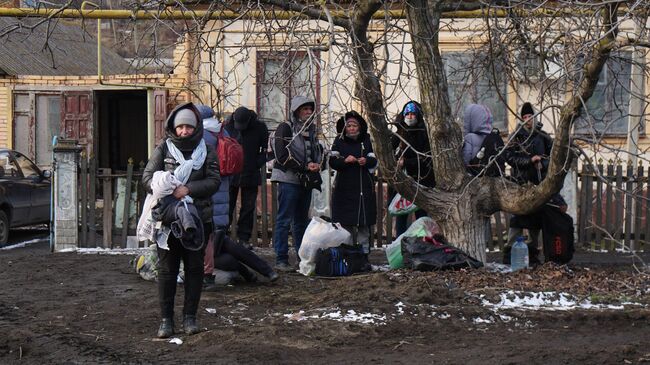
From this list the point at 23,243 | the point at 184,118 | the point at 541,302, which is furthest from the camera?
the point at 23,243

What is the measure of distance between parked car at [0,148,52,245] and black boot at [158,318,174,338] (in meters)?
7.72

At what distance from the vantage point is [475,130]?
1074cm

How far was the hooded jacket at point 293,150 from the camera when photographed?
396 inches

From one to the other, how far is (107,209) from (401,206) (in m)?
3.75

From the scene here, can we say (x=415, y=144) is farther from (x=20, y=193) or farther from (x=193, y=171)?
(x=20, y=193)

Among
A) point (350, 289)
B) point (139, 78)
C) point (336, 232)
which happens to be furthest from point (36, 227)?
point (350, 289)

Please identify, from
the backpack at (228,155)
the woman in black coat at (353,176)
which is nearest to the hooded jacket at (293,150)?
the woman in black coat at (353,176)

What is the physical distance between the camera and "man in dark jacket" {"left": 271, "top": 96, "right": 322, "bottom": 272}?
10094 millimetres

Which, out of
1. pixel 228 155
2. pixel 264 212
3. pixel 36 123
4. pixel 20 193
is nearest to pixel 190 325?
pixel 228 155

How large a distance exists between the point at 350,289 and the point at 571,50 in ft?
9.60

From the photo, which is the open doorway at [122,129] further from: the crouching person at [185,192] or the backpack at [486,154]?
the crouching person at [185,192]

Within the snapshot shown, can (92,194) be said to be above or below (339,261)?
above

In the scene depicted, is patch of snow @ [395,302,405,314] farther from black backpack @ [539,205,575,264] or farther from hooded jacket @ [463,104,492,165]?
hooded jacket @ [463,104,492,165]

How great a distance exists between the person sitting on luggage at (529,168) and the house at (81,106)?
25.0 feet
